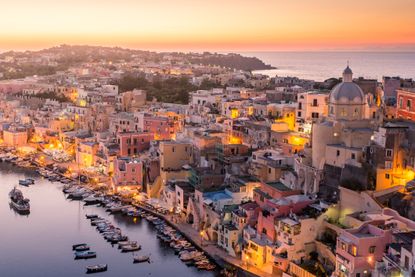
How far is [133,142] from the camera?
2384cm

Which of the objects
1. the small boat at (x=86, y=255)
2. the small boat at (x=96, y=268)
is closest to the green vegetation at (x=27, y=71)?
the small boat at (x=86, y=255)

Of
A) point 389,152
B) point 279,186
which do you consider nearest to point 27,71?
point 279,186

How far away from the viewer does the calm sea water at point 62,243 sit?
49.9ft

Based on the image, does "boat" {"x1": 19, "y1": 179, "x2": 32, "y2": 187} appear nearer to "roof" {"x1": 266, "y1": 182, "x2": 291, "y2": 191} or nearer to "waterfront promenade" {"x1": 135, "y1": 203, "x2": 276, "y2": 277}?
"waterfront promenade" {"x1": 135, "y1": 203, "x2": 276, "y2": 277}

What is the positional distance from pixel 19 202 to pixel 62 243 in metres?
3.90

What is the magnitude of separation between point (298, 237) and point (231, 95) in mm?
16509

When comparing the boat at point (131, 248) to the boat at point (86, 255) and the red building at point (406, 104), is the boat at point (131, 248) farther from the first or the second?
the red building at point (406, 104)

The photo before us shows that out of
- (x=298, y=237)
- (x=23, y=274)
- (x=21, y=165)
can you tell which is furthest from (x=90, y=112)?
(x=298, y=237)

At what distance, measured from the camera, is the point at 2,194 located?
880 inches

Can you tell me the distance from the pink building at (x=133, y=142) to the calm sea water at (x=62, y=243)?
3063 millimetres

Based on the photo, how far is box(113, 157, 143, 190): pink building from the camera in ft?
69.1

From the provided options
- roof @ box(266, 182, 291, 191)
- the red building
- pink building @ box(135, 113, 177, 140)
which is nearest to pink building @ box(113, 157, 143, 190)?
pink building @ box(135, 113, 177, 140)

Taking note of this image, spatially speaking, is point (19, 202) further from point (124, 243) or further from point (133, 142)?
point (124, 243)

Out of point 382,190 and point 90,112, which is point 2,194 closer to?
point 90,112
